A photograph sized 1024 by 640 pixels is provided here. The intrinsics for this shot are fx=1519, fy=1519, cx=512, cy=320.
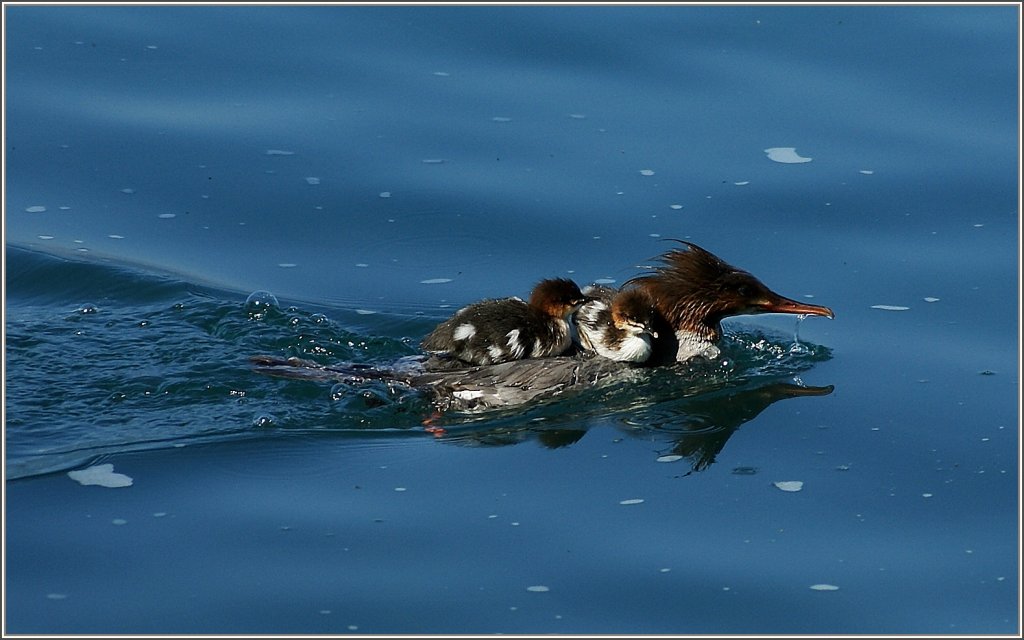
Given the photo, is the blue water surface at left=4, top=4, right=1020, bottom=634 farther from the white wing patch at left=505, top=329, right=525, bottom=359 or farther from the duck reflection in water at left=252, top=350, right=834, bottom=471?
the white wing patch at left=505, top=329, right=525, bottom=359

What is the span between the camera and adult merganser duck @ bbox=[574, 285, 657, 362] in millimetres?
8711

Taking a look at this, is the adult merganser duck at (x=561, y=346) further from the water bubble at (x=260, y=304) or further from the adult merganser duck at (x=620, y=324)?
the water bubble at (x=260, y=304)

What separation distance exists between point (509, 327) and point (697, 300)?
4.14 ft

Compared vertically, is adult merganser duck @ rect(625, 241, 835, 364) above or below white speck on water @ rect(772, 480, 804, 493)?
above

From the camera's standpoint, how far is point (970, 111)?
11.7 meters

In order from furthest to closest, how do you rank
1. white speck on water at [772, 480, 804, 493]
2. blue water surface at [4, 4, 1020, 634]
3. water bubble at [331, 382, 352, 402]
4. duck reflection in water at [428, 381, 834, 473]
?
1. water bubble at [331, 382, 352, 402]
2. duck reflection in water at [428, 381, 834, 473]
3. white speck on water at [772, 480, 804, 493]
4. blue water surface at [4, 4, 1020, 634]

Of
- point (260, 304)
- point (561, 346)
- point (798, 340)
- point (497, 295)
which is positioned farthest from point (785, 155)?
point (260, 304)

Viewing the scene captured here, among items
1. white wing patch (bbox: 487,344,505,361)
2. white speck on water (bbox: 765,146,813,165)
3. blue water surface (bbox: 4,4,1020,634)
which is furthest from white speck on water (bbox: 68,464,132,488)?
white speck on water (bbox: 765,146,813,165)

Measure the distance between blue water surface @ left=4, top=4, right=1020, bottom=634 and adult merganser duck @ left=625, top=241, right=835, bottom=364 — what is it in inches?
7.9

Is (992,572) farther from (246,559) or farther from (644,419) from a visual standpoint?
(246,559)

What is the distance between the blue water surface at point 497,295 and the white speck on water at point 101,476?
0.15 feet

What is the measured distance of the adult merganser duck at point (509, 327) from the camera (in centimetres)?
855

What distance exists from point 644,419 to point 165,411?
2.60 m

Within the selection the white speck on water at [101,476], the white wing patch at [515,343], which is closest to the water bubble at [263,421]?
the white speck on water at [101,476]
